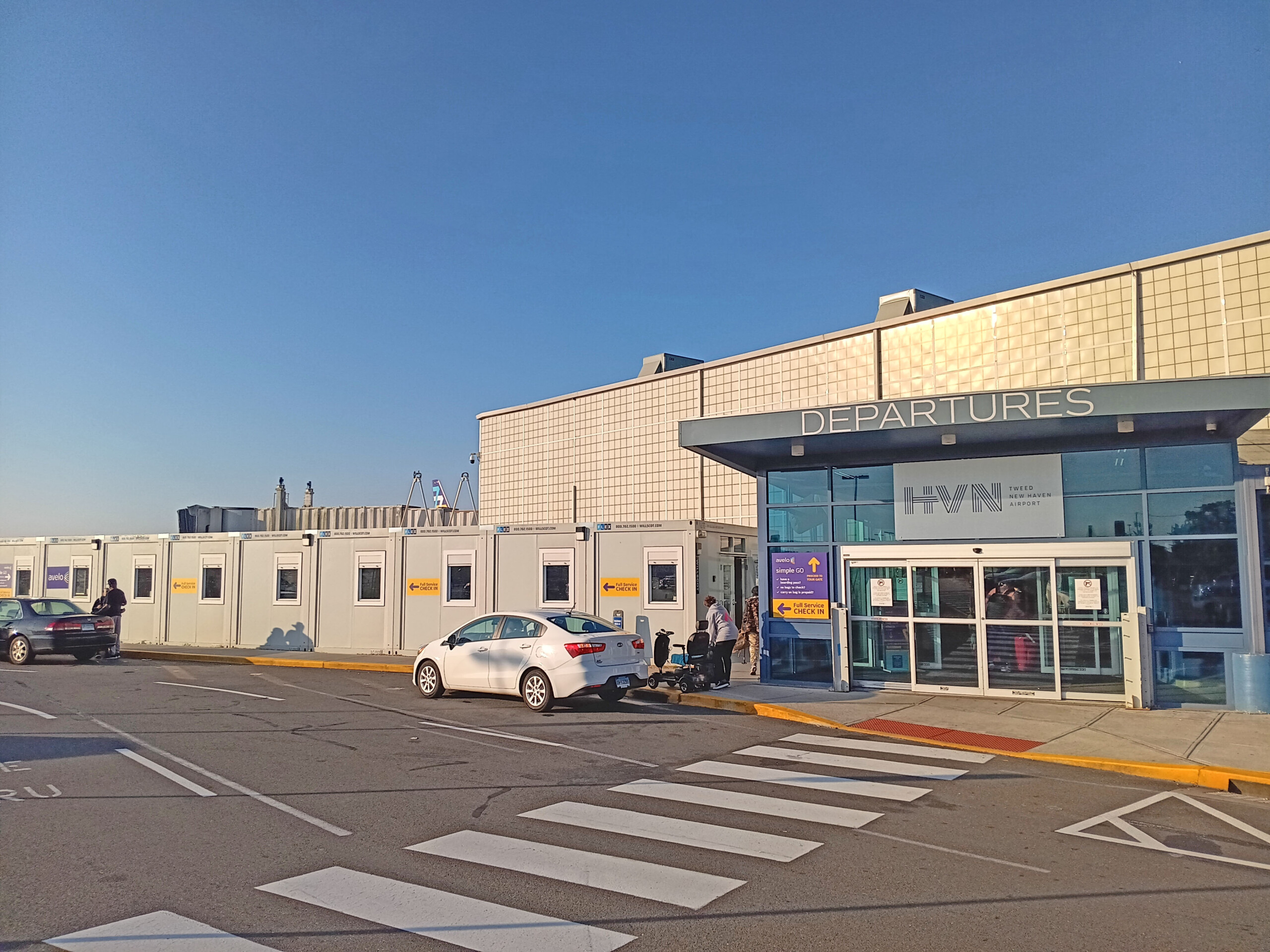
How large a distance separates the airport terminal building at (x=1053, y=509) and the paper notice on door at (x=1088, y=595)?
1.4 inches

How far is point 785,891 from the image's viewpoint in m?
5.96

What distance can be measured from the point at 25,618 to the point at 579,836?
20.7 meters

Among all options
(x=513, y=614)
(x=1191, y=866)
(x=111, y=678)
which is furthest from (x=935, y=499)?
(x=111, y=678)

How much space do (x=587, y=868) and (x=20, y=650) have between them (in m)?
21.3

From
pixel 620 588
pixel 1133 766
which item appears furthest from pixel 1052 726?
pixel 620 588

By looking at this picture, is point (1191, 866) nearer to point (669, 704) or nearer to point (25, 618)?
point (669, 704)

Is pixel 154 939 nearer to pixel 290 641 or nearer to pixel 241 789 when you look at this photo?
pixel 241 789

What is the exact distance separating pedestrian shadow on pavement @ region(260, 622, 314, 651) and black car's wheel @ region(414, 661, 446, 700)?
995 centimetres

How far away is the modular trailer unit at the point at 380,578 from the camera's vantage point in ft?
63.2

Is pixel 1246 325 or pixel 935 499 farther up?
pixel 1246 325

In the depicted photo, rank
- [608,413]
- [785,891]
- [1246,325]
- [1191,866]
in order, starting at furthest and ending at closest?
[608,413] → [1246,325] → [1191,866] → [785,891]

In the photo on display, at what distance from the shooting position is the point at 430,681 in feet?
51.1

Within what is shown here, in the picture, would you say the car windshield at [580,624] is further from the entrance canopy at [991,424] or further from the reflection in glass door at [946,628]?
the reflection in glass door at [946,628]

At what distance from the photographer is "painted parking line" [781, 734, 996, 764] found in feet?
34.9
